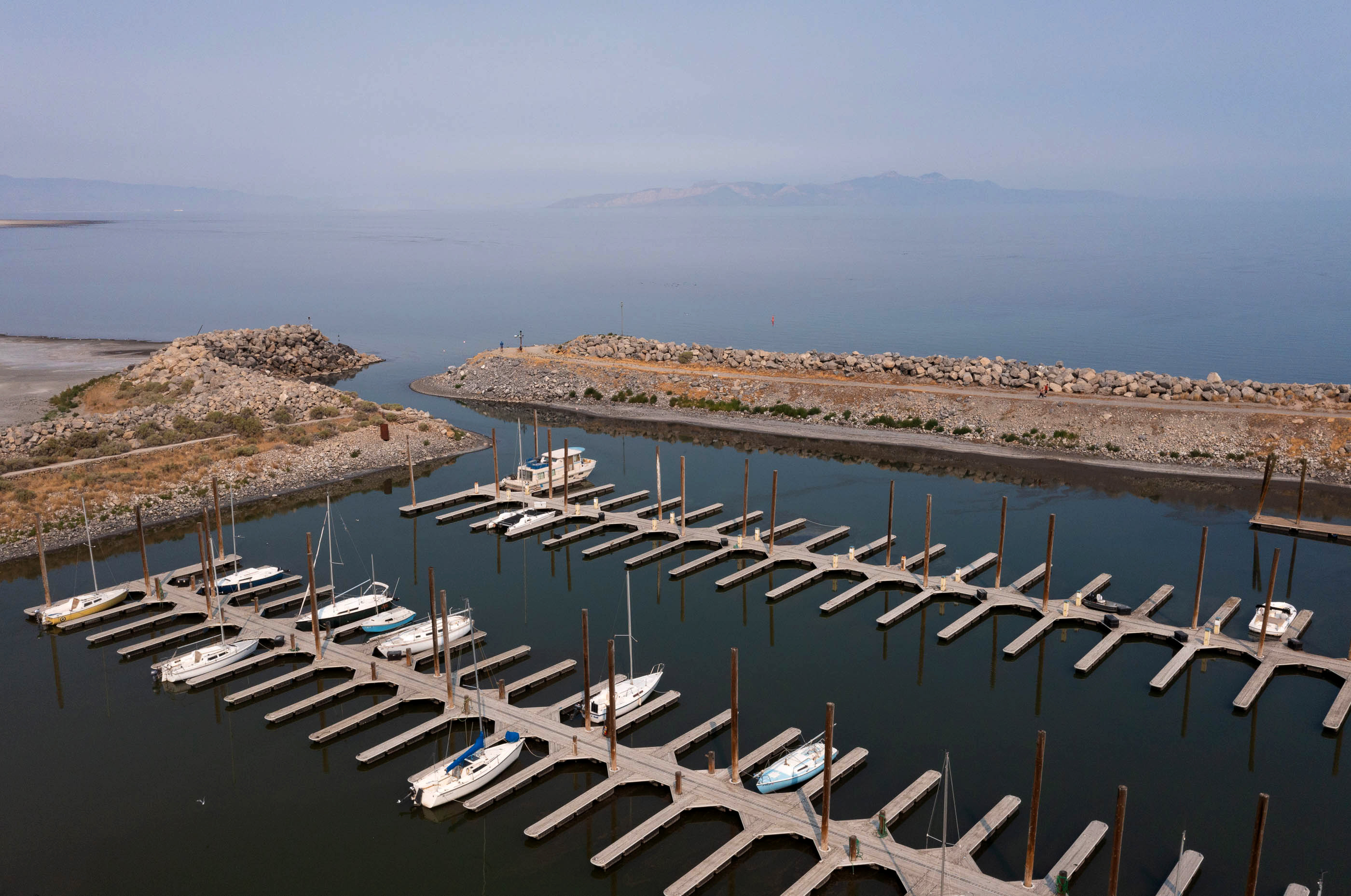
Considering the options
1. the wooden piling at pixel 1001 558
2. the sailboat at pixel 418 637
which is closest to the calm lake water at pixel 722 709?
the sailboat at pixel 418 637

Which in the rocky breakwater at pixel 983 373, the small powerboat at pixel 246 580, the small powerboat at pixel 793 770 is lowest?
the small powerboat at pixel 793 770

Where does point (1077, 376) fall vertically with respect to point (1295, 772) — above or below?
above

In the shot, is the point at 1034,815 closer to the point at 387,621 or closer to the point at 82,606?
the point at 387,621

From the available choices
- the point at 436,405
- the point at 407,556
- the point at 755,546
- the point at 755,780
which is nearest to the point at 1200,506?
the point at 755,546

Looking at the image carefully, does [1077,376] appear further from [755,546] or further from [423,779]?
[423,779]

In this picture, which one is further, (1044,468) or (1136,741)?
(1044,468)

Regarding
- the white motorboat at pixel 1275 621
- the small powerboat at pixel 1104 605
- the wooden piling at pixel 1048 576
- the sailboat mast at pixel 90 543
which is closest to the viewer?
the white motorboat at pixel 1275 621

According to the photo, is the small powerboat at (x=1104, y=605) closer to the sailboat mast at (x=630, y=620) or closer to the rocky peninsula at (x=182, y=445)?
the sailboat mast at (x=630, y=620)
